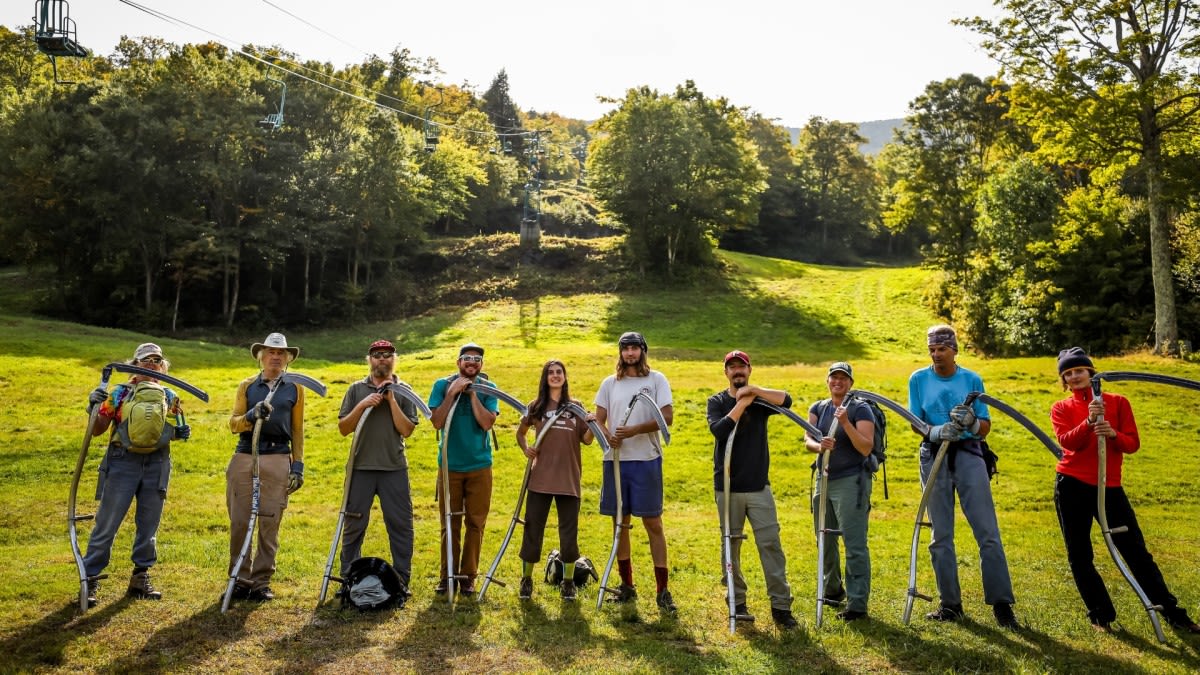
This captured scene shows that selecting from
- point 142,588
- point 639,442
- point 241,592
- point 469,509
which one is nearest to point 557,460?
point 639,442

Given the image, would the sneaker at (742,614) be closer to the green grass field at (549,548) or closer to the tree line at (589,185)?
the green grass field at (549,548)

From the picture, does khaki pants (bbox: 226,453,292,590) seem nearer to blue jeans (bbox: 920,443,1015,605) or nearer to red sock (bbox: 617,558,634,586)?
red sock (bbox: 617,558,634,586)

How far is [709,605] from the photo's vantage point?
379 inches

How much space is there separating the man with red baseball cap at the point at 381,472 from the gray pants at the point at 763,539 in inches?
130

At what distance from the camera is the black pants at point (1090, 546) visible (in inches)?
329

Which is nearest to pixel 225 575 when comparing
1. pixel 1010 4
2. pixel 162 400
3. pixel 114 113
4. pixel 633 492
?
pixel 162 400

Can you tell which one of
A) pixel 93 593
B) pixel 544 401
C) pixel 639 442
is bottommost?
pixel 93 593

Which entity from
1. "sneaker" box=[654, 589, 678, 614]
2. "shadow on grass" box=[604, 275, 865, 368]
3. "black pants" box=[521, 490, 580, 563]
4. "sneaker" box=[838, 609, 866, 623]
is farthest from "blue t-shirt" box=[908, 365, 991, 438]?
"shadow on grass" box=[604, 275, 865, 368]

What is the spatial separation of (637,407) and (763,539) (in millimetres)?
1764

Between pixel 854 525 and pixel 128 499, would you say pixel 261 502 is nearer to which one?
pixel 128 499

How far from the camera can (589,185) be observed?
63.8m

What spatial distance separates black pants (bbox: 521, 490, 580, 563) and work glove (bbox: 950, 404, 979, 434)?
382cm

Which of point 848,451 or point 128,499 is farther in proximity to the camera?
point 128,499

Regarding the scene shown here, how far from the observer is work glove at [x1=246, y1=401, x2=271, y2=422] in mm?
9188
